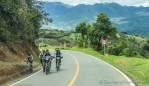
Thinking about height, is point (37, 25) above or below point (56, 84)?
above

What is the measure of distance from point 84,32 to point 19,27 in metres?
72.8

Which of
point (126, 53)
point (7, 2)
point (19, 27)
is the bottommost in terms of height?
point (126, 53)

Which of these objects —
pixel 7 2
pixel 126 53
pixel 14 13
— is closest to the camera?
pixel 7 2

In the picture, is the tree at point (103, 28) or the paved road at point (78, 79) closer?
the paved road at point (78, 79)

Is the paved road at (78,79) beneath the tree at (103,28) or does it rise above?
beneath

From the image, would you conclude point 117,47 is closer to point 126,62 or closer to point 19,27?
point 126,62

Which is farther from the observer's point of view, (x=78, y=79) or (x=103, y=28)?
(x=103, y=28)

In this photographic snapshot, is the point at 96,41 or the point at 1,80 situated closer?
the point at 1,80

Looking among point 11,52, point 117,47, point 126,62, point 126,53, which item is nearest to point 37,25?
point 11,52

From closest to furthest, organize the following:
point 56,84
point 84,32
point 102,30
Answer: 1. point 56,84
2. point 102,30
3. point 84,32

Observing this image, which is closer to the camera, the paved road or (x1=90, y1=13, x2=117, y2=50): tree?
the paved road

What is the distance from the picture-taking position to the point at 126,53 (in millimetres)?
69688

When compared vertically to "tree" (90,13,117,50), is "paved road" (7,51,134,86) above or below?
below

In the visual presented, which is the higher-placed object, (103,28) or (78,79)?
(103,28)
